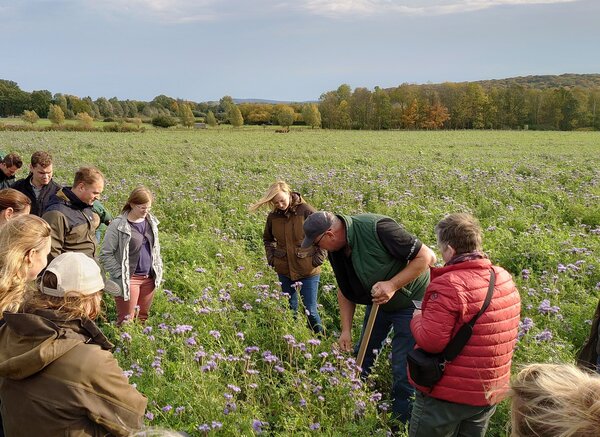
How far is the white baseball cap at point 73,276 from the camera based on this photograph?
236 cm

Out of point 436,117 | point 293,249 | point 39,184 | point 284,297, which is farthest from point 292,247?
point 436,117

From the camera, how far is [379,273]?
153 inches

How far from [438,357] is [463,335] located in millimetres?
220

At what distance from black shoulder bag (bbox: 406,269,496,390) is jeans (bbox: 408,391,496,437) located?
154mm

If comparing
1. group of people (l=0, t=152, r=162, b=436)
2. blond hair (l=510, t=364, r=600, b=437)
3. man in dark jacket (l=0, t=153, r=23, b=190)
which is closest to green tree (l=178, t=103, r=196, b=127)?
man in dark jacket (l=0, t=153, r=23, b=190)

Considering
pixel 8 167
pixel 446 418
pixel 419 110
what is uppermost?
pixel 419 110

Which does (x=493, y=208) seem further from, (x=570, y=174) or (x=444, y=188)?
(x=570, y=174)

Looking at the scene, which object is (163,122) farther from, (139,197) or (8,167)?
(139,197)

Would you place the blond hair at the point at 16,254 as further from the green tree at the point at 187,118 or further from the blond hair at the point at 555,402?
the green tree at the point at 187,118

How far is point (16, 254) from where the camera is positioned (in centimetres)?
281

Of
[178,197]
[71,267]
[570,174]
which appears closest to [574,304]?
[71,267]

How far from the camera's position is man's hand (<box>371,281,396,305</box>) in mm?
3746

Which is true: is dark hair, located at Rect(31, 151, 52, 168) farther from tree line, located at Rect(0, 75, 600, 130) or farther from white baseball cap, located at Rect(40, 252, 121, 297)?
tree line, located at Rect(0, 75, 600, 130)

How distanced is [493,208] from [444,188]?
256 cm
